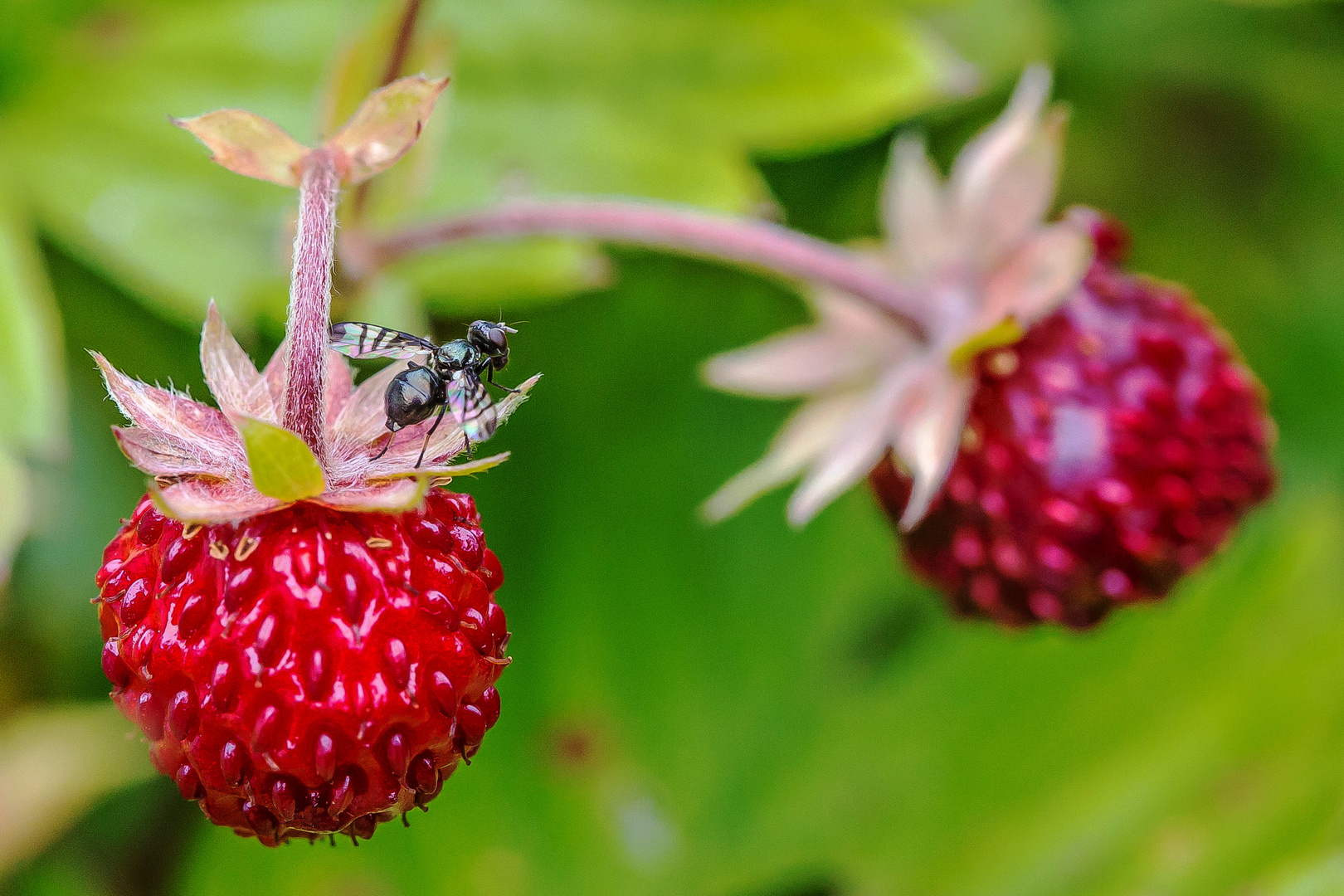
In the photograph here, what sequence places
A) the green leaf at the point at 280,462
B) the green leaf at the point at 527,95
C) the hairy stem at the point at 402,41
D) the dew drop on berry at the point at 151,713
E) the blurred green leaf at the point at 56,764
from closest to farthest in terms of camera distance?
1. the green leaf at the point at 280,462
2. the dew drop on berry at the point at 151,713
3. the hairy stem at the point at 402,41
4. the green leaf at the point at 527,95
5. the blurred green leaf at the point at 56,764

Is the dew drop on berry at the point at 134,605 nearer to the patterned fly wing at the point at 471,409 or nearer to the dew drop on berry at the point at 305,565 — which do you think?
the dew drop on berry at the point at 305,565

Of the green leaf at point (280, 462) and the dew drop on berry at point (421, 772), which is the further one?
the dew drop on berry at point (421, 772)

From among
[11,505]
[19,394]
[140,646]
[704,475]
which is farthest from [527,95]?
[140,646]

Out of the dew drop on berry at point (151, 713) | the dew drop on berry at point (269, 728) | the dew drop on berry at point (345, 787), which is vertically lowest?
the dew drop on berry at point (345, 787)

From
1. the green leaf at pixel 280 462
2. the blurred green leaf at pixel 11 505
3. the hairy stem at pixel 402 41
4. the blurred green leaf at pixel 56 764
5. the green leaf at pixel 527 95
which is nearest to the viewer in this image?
the green leaf at pixel 280 462

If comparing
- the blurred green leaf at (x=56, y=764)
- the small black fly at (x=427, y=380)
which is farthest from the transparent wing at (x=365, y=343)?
the blurred green leaf at (x=56, y=764)

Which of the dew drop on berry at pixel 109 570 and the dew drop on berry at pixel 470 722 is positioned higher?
the dew drop on berry at pixel 109 570

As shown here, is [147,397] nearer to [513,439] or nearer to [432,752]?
[432,752]

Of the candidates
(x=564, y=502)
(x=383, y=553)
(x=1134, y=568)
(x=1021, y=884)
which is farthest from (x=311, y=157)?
(x=1021, y=884)
